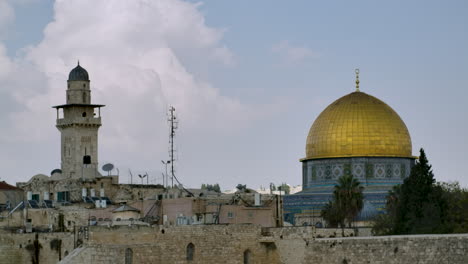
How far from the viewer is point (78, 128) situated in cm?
6769

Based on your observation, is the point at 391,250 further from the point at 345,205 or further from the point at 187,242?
the point at 345,205

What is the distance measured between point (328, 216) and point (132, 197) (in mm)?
10067

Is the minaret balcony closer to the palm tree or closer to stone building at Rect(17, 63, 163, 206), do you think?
stone building at Rect(17, 63, 163, 206)

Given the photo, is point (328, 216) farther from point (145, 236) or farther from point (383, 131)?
point (145, 236)

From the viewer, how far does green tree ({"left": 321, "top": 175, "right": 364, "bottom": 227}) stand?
5756cm

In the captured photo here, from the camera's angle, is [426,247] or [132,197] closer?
[426,247]

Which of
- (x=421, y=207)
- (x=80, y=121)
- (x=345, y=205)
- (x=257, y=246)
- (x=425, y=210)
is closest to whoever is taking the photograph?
(x=257, y=246)

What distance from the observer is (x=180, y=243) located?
40094 millimetres

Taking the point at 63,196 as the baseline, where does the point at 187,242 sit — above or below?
below

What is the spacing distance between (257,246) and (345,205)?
17.3 metres

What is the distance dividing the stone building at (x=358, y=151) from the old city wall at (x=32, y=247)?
1068 inches

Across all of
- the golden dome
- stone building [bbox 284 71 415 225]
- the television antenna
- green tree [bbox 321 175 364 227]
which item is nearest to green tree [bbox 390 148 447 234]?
green tree [bbox 321 175 364 227]

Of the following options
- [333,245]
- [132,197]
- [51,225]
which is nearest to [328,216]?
[132,197]

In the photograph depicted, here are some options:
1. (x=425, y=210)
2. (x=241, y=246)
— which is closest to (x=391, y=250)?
(x=241, y=246)
